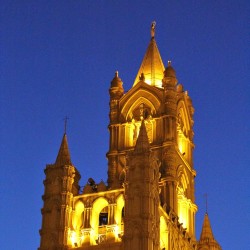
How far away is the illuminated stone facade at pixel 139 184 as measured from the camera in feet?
187

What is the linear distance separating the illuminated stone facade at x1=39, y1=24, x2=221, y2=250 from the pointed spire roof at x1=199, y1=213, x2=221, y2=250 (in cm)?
7

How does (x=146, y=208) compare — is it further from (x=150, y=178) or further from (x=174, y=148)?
(x=174, y=148)

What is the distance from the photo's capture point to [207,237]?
6625cm

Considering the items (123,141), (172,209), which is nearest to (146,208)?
(172,209)

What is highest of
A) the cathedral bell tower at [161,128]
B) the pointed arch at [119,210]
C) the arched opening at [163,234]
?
the cathedral bell tower at [161,128]

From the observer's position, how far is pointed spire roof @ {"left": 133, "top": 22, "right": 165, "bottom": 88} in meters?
69.8

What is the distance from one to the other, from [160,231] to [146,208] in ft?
12.5

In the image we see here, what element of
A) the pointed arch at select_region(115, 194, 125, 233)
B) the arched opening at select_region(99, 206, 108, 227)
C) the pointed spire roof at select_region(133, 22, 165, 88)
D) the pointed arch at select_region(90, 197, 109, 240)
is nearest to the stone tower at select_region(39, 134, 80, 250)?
the pointed arch at select_region(90, 197, 109, 240)

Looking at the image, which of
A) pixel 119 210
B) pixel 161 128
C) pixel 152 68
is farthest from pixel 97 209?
pixel 152 68

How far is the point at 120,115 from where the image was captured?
67.8 m

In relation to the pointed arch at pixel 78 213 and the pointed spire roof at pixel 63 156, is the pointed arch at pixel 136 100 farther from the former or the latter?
the pointed arch at pixel 78 213

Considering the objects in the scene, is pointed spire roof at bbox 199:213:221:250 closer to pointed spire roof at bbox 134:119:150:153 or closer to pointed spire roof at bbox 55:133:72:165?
pointed spire roof at bbox 134:119:150:153

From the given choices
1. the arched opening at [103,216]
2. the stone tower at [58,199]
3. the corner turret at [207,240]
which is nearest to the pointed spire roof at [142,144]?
the arched opening at [103,216]

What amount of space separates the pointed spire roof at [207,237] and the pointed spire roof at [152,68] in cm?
1106
